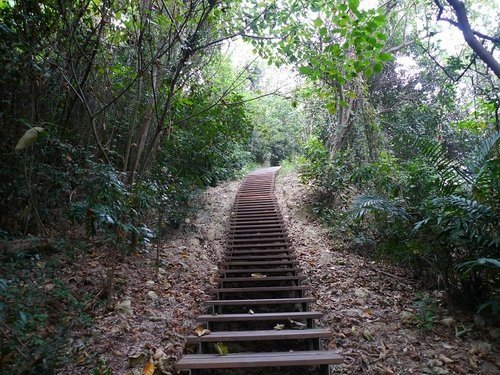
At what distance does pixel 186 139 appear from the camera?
648cm

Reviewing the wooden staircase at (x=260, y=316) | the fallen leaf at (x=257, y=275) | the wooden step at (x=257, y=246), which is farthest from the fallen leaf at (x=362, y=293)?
the wooden step at (x=257, y=246)

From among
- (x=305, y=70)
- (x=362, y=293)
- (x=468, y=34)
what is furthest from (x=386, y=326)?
(x=305, y=70)

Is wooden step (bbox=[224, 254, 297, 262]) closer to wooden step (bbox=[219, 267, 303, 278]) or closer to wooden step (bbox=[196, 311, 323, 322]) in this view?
→ wooden step (bbox=[219, 267, 303, 278])

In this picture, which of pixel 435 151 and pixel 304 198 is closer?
pixel 435 151

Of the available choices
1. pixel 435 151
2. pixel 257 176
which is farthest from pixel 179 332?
pixel 257 176

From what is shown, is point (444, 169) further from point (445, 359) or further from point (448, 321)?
point (445, 359)

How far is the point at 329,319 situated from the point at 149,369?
2239 mm

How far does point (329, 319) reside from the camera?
3936 millimetres

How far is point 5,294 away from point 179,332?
191 cm

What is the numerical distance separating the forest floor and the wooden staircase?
260 millimetres

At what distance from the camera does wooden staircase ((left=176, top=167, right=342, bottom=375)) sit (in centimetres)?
289

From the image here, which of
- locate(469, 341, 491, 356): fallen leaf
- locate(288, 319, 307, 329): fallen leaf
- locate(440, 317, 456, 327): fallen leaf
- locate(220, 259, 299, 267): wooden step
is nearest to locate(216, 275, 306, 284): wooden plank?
locate(220, 259, 299, 267): wooden step

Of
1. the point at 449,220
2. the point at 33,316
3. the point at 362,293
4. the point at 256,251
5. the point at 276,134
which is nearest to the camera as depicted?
the point at 33,316

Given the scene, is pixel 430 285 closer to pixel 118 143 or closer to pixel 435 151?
pixel 435 151
